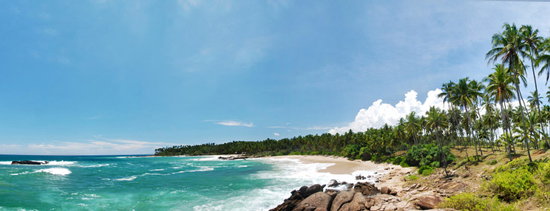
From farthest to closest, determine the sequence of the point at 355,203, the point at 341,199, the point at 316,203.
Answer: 1. the point at 341,199
2. the point at 316,203
3. the point at 355,203

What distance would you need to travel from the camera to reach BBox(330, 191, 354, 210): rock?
57.9 feet

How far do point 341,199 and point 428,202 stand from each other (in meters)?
6.13

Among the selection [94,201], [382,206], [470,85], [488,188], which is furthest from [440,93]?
[94,201]

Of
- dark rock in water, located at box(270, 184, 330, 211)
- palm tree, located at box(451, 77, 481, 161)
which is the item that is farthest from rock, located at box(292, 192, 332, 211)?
palm tree, located at box(451, 77, 481, 161)

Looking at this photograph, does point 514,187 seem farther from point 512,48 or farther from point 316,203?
point 512,48

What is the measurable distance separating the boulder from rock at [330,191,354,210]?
506 centimetres

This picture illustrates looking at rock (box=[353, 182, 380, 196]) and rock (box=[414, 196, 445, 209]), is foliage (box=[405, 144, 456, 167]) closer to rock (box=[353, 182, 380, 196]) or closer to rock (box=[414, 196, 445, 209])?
rock (box=[353, 182, 380, 196])

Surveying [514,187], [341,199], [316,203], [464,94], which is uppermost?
[464,94]

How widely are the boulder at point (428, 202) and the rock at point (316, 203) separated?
6.44 m

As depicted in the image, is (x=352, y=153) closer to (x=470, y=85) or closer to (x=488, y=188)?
(x=470, y=85)

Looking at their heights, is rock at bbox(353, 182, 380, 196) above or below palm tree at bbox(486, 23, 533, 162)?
below

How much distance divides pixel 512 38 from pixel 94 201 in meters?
47.1

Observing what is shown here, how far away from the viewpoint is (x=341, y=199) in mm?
18344

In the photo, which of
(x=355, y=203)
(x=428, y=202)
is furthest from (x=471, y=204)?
(x=355, y=203)
